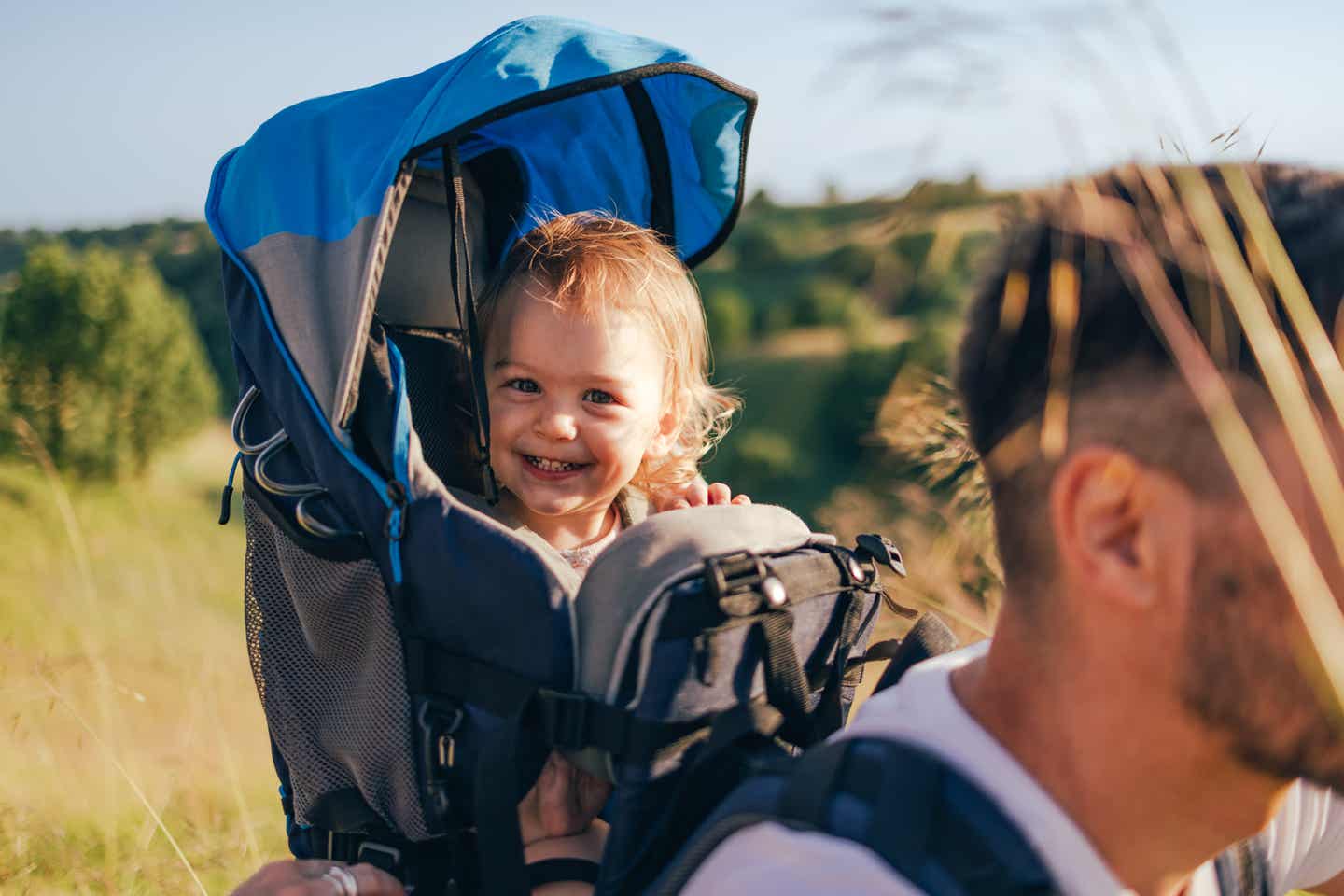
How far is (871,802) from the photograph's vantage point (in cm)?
112

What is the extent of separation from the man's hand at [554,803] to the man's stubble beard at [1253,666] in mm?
980

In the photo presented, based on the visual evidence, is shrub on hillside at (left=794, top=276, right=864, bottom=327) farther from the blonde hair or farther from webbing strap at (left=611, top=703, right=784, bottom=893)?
webbing strap at (left=611, top=703, right=784, bottom=893)

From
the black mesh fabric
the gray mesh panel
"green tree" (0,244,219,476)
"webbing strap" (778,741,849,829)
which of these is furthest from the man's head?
"green tree" (0,244,219,476)

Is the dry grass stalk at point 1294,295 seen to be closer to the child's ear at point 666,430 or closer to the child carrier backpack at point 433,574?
the child carrier backpack at point 433,574

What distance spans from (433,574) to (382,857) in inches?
19.7

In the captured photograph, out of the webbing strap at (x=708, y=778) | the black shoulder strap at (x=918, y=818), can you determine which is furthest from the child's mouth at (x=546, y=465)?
the black shoulder strap at (x=918, y=818)

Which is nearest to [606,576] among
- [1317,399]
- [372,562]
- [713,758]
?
[713,758]

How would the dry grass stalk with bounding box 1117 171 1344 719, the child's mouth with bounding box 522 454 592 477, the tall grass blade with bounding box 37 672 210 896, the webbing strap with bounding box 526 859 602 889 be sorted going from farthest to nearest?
the child's mouth with bounding box 522 454 592 477 → the tall grass blade with bounding box 37 672 210 896 → the webbing strap with bounding box 526 859 602 889 → the dry grass stalk with bounding box 1117 171 1344 719

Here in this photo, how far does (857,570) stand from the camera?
1.86 m

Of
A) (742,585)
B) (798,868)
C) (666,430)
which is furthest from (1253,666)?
(666,430)

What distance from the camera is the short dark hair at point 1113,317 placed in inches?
42.1

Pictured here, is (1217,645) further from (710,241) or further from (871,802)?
(710,241)

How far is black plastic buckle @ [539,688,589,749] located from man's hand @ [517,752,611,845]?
0.17 meters

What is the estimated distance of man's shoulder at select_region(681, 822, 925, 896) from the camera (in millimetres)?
1052
